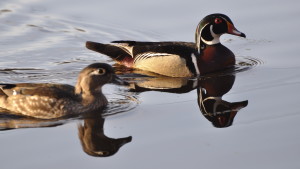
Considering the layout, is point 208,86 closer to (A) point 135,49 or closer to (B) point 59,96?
(A) point 135,49

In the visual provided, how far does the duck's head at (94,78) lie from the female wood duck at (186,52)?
8.46 feet

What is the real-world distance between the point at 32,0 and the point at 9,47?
2.60 m

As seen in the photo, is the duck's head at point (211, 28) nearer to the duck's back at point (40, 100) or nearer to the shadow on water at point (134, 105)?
the shadow on water at point (134, 105)

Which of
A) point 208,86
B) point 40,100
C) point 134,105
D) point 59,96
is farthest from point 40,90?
point 208,86

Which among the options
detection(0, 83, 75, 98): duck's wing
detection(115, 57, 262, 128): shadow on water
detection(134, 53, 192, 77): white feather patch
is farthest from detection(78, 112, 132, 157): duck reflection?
detection(134, 53, 192, 77): white feather patch

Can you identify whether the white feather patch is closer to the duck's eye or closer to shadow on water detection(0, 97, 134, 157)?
shadow on water detection(0, 97, 134, 157)

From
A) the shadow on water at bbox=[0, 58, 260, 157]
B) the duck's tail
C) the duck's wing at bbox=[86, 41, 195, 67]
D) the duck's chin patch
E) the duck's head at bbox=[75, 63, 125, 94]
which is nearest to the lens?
the shadow on water at bbox=[0, 58, 260, 157]

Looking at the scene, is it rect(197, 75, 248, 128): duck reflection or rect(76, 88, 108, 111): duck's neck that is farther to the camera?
rect(76, 88, 108, 111): duck's neck

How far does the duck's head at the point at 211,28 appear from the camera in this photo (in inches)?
557

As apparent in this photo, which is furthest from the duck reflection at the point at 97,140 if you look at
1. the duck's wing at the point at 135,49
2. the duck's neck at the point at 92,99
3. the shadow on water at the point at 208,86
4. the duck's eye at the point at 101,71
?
the duck's wing at the point at 135,49

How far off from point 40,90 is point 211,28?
429 centimetres

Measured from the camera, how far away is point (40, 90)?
11195 millimetres

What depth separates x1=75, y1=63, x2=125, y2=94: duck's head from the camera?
37.1ft

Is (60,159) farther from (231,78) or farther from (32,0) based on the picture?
(32,0)
